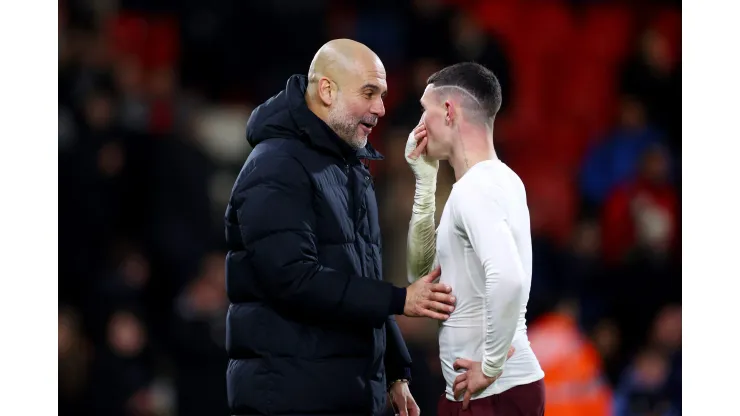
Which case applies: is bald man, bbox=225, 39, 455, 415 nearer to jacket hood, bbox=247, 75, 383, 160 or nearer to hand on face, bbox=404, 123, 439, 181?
jacket hood, bbox=247, 75, 383, 160

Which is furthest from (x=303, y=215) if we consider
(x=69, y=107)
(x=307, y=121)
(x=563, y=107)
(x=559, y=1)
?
(x=559, y=1)

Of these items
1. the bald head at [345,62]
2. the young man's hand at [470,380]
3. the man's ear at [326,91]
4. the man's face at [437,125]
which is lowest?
the young man's hand at [470,380]

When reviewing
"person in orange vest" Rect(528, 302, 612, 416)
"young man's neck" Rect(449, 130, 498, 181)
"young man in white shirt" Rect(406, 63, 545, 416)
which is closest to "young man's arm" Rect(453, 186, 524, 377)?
"young man in white shirt" Rect(406, 63, 545, 416)

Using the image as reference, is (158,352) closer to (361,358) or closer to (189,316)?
(189,316)

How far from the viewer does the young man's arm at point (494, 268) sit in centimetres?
243

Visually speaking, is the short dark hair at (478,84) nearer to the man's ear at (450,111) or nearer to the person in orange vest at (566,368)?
Answer: the man's ear at (450,111)

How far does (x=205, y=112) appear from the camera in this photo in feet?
17.2

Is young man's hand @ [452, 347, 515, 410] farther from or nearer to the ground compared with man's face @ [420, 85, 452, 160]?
nearer to the ground

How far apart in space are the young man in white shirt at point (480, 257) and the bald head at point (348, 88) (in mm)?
165

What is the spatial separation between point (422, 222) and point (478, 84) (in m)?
0.46

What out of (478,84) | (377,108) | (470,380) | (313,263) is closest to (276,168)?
(313,263)

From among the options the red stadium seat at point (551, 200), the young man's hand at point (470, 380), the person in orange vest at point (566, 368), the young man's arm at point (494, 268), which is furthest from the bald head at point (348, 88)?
the red stadium seat at point (551, 200)

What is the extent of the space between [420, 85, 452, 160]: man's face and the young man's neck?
0.04 m

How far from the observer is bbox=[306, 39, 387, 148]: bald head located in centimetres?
284
